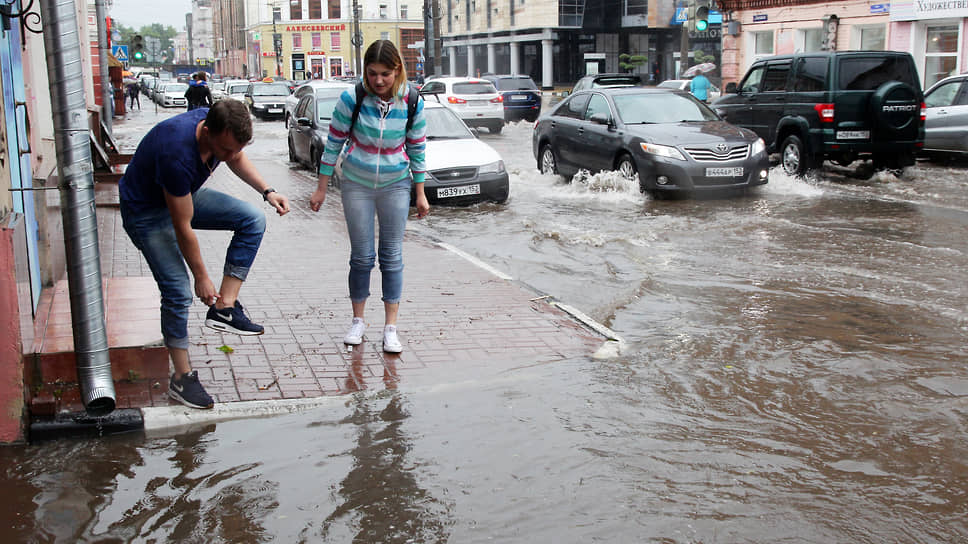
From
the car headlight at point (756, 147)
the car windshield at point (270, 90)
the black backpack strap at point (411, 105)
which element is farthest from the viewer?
the car windshield at point (270, 90)

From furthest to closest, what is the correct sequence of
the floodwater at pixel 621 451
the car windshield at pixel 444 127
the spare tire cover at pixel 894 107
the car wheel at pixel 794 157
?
the car wheel at pixel 794 157 → the spare tire cover at pixel 894 107 → the car windshield at pixel 444 127 → the floodwater at pixel 621 451

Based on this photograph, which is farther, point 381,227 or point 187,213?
point 381,227

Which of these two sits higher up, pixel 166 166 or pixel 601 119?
pixel 166 166

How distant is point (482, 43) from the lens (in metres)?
70.6

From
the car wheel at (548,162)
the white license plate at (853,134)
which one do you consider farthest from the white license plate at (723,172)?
the car wheel at (548,162)

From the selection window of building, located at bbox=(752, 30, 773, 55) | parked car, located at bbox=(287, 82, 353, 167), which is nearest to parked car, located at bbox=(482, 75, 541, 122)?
window of building, located at bbox=(752, 30, 773, 55)

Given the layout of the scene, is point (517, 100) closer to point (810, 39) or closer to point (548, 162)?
point (810, 39)

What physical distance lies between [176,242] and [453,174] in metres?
8.33

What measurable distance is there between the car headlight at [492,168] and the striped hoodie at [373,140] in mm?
7350

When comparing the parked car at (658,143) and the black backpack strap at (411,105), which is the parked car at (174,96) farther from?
the black backpack strap at (411,105)

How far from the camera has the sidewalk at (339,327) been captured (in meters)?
5.32

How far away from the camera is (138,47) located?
108 ft

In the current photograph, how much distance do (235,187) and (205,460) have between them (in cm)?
1133

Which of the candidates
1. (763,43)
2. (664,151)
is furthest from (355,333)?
(763,43)
